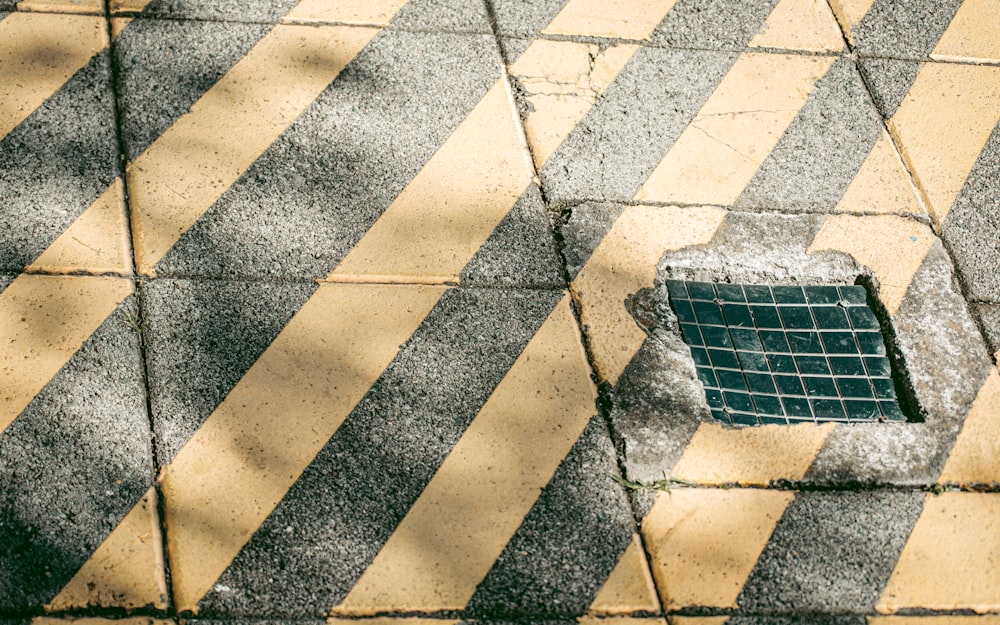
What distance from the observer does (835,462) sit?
9.85ft

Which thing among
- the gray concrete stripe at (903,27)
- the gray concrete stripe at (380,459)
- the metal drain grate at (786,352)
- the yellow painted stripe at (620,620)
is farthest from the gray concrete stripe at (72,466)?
the gray concrete stripe at (903,27)

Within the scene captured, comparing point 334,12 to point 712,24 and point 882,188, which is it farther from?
point 882,188

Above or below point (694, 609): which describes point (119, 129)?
above

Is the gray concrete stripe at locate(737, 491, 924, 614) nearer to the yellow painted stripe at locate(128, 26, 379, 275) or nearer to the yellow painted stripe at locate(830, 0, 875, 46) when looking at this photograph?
the yellow painted stripe at locate(128, 26, 379, 275)

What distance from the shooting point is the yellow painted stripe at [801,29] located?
4328mm

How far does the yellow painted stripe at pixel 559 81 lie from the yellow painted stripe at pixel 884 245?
1.14m

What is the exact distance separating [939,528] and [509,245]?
177cm

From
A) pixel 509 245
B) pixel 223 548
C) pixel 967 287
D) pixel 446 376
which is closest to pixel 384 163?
pixel 509 245

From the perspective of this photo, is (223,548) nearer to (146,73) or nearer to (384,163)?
(384,163)

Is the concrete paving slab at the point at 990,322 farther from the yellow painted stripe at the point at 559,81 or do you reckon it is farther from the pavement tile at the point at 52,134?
the pavement tile at the point at 52,134

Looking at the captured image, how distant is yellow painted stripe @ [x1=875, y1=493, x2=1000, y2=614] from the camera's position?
2.77 meters

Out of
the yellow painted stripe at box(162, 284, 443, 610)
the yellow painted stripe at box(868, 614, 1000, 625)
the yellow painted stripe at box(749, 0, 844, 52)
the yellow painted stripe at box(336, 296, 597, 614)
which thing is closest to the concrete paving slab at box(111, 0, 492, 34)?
the yellow painted stripe at box(749, 0, 844, 52)

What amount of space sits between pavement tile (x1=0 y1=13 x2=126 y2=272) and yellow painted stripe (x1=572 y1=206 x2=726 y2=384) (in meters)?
1.71

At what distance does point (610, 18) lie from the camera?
4.29 meters
